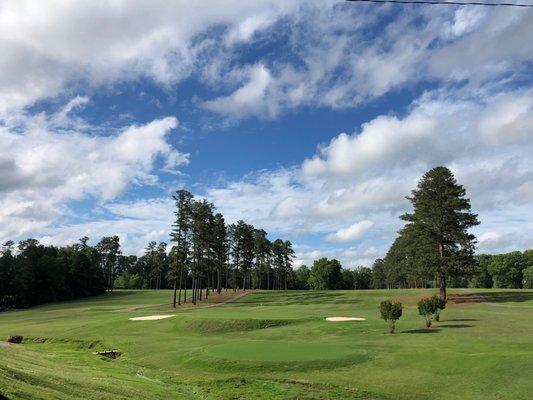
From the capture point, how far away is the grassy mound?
131 feet

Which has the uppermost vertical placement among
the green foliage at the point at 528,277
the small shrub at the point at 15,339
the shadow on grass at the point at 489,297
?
the green foliage at the point at 528,277

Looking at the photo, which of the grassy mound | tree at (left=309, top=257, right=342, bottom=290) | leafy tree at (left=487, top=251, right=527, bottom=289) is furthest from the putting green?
tree at (left=309, top=257, right=342, bottom=290)

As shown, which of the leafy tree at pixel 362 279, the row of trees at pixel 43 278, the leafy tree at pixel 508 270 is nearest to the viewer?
the row of trees at pixel 43 278

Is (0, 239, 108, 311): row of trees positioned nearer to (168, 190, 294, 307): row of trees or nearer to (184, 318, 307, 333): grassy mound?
(168, 190, 294, 307): row of trees

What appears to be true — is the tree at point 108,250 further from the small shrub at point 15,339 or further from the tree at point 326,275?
the small shrub at point 15,339

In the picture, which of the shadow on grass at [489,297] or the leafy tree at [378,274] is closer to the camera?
the shadow on grass at [489,297]

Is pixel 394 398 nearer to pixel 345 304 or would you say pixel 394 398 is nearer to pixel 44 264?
pixel 345 304

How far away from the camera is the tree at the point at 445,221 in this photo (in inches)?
2420

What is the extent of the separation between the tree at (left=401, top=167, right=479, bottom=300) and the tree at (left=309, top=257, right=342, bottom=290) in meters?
101

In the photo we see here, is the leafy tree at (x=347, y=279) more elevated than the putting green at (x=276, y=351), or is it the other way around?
the leafy tree at (x=347, y=279)

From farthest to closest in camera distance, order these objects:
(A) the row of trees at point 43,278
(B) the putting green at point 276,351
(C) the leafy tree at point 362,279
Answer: (C) the leafy tree at point 362,279, (A) the row of trees at point 43,278, (B) the putting green at point 276,351

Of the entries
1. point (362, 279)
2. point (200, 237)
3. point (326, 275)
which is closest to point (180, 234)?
point (200, 237)

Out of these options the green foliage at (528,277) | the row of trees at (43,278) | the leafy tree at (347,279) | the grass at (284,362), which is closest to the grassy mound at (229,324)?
the grass at (284,362)

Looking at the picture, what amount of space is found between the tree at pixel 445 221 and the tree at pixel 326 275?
101 meters
